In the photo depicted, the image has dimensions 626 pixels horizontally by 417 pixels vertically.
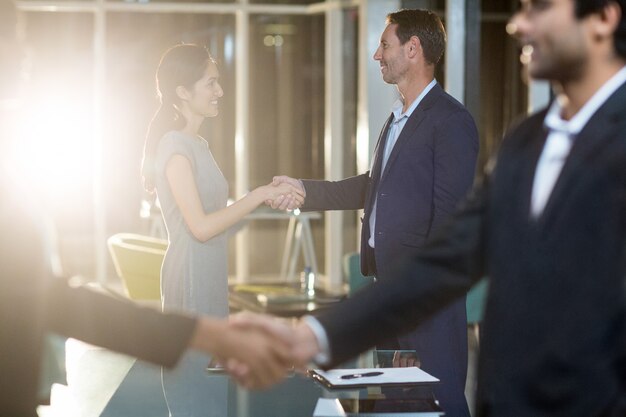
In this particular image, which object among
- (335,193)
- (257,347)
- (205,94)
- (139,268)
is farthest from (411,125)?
(139,268)

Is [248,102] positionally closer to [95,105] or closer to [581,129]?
[95,105]

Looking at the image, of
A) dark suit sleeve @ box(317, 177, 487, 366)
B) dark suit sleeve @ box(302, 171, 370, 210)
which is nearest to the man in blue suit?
dark suit sleeve @ box(302, 171, 370, 210)

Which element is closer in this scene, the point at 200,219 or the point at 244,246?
the point at 200,219

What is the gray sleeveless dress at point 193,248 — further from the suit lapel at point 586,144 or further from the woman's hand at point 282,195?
the suit lapel at point 586,144

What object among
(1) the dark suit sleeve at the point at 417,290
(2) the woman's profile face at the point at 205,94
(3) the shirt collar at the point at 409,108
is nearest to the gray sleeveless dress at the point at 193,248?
(2) the woman's profile face at the point at 205,94

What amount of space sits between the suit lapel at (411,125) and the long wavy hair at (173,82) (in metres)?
0.85

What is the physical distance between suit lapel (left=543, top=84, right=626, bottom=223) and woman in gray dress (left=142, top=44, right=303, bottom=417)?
229 cm

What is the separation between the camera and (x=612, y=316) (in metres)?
1.78

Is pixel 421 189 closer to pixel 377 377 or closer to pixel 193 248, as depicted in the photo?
pixel 193 248

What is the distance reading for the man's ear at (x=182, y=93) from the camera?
13.8 ft

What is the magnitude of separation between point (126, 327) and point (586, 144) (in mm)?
973

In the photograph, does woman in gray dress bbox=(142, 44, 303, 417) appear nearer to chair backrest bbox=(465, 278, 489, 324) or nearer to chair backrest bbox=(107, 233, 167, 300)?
chair backrest bbox=(465, 278, 489, 324)

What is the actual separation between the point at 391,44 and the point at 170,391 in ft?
6.93

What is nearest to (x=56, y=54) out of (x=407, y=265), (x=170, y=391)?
(x=170, y=391)
